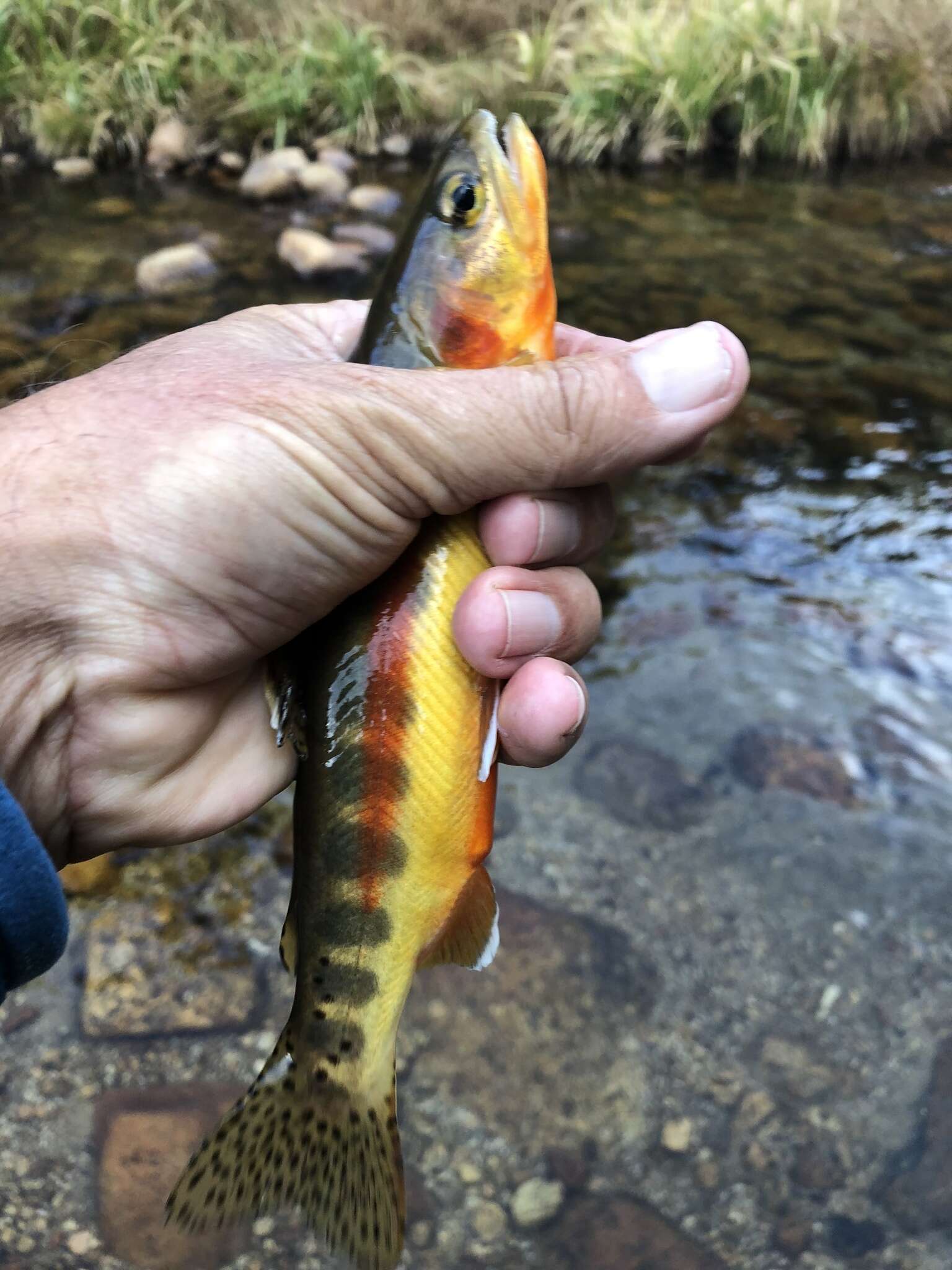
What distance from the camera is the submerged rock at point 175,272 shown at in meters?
8.33

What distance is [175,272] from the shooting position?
8.42m

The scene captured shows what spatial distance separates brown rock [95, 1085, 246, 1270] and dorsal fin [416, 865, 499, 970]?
1468 millimetres

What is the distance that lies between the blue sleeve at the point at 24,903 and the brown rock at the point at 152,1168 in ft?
4.58

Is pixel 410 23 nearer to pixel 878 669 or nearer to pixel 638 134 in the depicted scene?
pixel 638 134

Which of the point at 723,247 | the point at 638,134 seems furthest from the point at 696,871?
the point at 638,134

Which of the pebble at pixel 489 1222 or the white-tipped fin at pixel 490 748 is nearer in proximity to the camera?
the white-tipped fin at pixel 490 748

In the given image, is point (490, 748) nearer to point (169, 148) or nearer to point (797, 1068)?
point (797, 1068)

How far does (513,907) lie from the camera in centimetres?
404

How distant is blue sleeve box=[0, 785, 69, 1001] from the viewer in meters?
1.82

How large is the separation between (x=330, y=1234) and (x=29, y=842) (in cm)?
92

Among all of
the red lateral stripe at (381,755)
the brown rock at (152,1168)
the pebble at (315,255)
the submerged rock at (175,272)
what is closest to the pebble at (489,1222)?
the brown rock at (152,1168)

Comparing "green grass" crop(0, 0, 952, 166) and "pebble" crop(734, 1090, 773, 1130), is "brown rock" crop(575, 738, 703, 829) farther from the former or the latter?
"green grass" crop(0, 0, 952, 166)

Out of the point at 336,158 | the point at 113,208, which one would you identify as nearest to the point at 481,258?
the point at 113,208

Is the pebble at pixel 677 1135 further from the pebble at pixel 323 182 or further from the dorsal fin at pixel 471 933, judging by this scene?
the pebble at pixel 323 182
